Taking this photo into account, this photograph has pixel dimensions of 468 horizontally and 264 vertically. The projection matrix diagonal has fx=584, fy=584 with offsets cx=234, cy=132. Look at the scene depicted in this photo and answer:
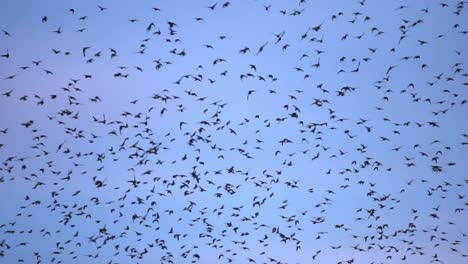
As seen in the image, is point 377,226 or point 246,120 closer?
point 246,120

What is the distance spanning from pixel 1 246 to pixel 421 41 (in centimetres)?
2463

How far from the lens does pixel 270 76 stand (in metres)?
27.4

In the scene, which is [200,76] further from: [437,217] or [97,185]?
[437,217]

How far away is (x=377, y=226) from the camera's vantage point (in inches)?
1252

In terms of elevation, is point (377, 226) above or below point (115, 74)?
below

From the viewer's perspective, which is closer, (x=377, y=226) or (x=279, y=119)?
(x=279, y=119)

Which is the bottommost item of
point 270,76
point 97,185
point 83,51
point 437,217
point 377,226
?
point 377,226

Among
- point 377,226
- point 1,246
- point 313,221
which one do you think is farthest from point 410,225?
point 1,246

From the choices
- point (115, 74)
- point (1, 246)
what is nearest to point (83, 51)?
point (115, 74)

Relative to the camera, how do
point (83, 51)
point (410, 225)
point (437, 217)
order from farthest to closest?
point (410, 225), point (437, 217), point (83, 51)

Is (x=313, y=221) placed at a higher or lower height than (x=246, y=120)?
lower

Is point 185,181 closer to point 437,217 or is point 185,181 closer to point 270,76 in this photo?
point 270,76

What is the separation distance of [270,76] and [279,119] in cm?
281

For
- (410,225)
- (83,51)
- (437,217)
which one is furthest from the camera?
(410,225)
